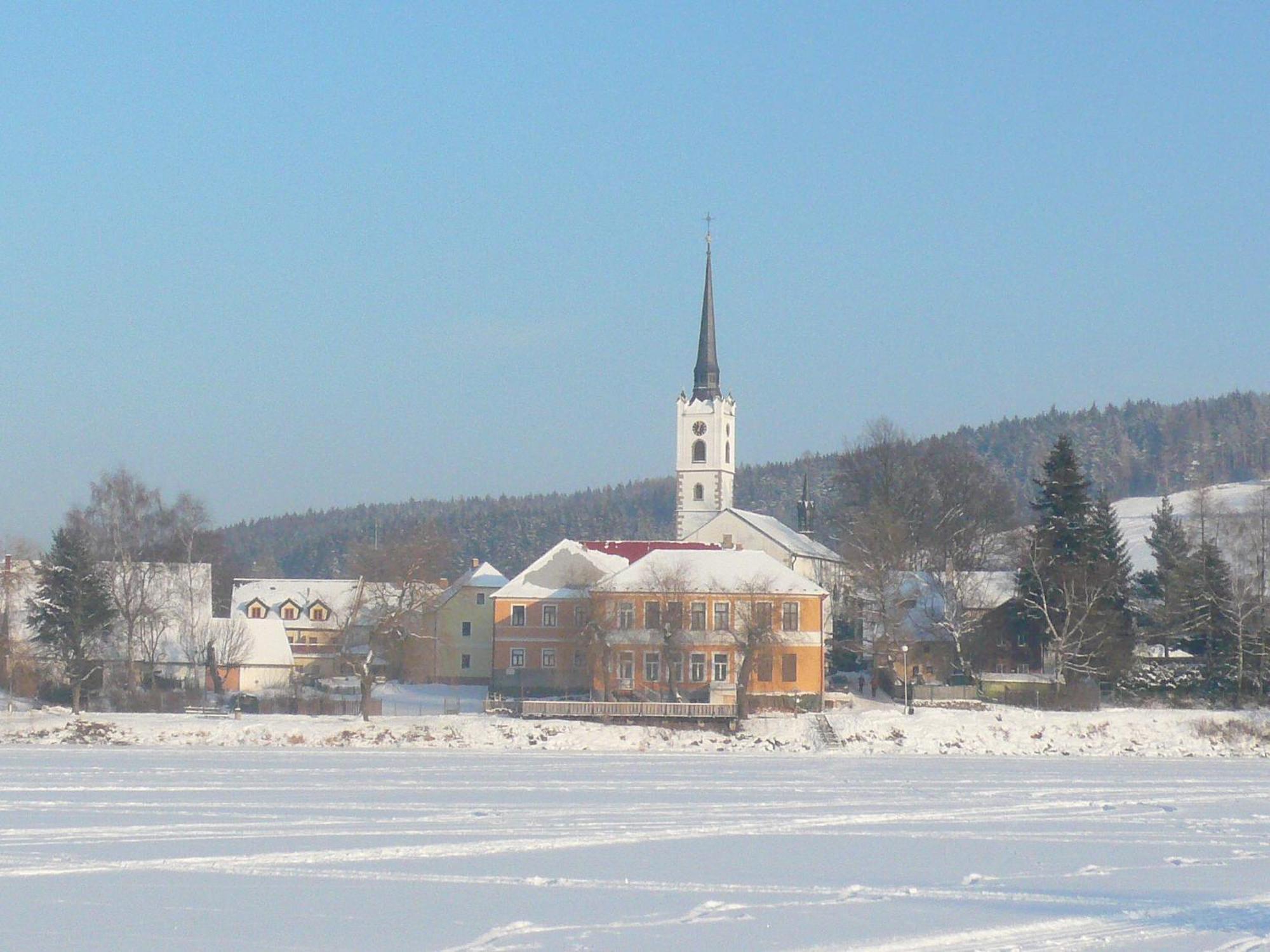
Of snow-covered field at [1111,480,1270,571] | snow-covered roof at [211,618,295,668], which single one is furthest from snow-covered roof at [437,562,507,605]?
snow-covered field at [1111,480,1270,571]

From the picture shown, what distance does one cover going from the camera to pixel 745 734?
4625cm

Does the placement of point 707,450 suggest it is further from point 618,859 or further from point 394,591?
point 618,859

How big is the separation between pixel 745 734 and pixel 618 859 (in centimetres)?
2519

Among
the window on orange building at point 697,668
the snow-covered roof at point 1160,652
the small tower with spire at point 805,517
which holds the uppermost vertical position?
the small tower with spire at point 805,517

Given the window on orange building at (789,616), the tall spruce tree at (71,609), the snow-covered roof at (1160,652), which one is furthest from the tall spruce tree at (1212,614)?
the tall spruce tree at (71,609)

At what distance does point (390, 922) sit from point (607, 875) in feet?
13.2

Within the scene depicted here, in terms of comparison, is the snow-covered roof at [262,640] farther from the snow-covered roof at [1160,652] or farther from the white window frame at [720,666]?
the snow-covered roof at [1160,652]

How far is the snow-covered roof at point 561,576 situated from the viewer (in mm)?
61469

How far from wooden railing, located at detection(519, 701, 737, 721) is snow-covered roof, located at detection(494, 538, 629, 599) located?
12.6 m

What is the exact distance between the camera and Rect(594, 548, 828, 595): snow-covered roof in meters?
55.7

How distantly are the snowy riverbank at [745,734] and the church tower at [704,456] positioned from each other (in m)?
41.6

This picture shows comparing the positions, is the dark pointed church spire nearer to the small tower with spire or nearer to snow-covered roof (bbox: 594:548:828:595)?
the small tower with spire

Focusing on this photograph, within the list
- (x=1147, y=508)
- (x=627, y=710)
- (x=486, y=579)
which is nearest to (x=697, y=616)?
(x=627, y=710)

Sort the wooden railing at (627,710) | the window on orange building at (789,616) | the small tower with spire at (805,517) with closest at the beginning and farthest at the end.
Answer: the wooden railing at (627,710)
the window on orange building at (789,616)
the small tower with spire at (805,517)
